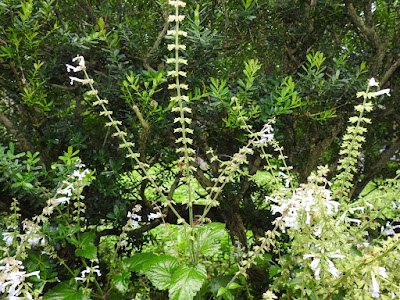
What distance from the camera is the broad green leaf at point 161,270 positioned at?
189 cm

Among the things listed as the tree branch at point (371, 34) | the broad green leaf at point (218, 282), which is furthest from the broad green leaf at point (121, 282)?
the tree branch at point (371, 34)

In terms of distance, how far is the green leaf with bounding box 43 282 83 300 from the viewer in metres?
2.06

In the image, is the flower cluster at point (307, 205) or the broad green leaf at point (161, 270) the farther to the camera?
the broad green leaf at point (161, 270)

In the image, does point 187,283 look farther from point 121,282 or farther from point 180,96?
point 180,96

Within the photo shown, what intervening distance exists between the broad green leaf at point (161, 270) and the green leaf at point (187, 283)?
250 mm

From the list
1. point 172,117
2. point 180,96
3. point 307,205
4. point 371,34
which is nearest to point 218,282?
point 172,117

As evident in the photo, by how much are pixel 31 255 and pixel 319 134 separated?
7.71ft

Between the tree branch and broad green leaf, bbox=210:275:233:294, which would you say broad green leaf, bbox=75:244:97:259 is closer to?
broad green leaf, bbox=210:275:233:294

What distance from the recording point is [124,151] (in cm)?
222

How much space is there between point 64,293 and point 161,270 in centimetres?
68

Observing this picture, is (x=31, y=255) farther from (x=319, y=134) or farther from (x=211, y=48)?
(x=319, y=134)

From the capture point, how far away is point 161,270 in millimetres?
1980

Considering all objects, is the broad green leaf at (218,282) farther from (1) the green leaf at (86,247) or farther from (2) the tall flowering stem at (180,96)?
(1) the green leaf at (86,247)

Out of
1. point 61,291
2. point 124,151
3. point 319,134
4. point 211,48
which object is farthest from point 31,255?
point 319,134
